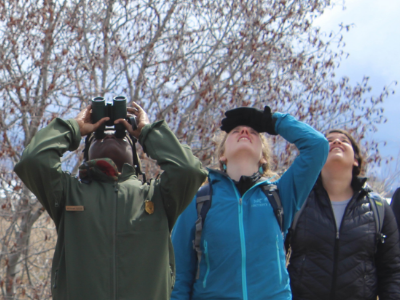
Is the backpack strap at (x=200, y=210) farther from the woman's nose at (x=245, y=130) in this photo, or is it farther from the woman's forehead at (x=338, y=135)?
the woman's forehead at (x=338, y=135)

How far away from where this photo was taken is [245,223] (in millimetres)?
2359

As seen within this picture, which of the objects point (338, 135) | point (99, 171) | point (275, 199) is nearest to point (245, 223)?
point (275, 199)

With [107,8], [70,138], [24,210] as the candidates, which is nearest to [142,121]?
[70,138]

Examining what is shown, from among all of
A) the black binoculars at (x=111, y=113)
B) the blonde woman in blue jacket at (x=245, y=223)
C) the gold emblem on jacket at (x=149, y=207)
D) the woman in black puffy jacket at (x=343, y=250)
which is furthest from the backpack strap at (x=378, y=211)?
the black binoculars at (x=111, y=113)

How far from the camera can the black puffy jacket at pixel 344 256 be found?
261 cm

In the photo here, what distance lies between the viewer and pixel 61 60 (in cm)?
500

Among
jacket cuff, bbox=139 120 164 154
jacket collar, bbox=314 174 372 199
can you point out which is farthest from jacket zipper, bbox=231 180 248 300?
jacket collar, bbox=314 174 372 199

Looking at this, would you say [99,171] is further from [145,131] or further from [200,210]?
[200,210]

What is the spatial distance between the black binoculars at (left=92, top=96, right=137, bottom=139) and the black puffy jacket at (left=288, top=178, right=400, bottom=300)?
1.30m

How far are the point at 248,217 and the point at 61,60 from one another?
137 inches

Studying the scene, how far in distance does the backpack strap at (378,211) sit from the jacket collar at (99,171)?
66.4 inches

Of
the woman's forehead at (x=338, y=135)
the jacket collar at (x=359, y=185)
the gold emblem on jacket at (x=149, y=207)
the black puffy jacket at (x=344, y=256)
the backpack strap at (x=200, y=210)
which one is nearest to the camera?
the gold emblem on jacket at (x=149, y=207)

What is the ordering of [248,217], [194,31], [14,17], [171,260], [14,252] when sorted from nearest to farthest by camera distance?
[171,260] < [248,217] < [14,252] < [14,17] < [194,31]

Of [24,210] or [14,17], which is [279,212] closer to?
[24,210]
